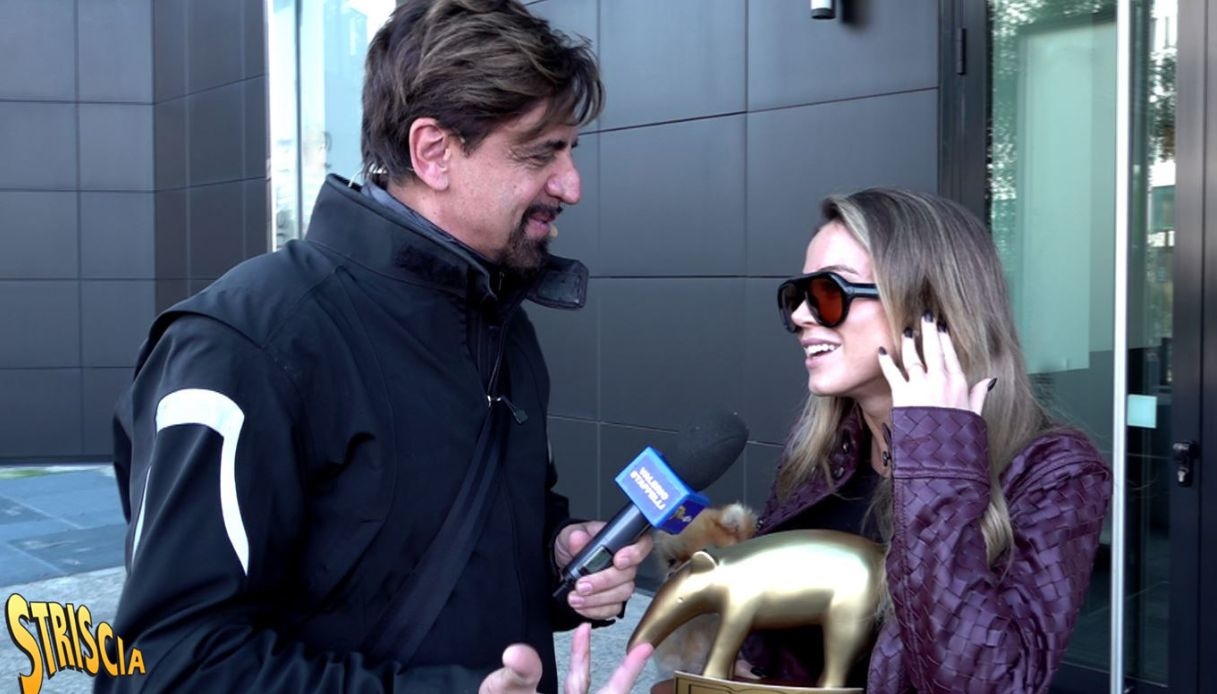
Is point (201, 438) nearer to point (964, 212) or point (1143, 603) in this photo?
point (964, 212)

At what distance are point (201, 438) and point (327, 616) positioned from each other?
361mm

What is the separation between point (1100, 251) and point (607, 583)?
3.49 metres

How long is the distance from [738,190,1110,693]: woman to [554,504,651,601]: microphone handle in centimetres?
36

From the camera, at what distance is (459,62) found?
190cm

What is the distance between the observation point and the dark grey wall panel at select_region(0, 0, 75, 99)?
11.3 m

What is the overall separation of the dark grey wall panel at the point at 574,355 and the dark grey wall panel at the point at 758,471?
1.21m

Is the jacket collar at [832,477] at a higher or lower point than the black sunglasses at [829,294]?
lower

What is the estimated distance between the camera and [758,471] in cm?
594

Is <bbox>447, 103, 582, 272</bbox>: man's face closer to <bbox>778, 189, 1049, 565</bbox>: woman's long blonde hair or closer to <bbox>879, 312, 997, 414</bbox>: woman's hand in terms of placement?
<bbox>778, 189, 1049, 565</bbox>: woman's long blonde hair

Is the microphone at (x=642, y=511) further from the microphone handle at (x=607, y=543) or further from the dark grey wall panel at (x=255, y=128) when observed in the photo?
the dark grey wall panel at (x=255, y=128)

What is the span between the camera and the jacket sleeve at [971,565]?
1660mm

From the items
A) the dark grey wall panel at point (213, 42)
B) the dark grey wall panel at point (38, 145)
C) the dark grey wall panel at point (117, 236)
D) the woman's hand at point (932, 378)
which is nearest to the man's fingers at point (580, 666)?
the woman's hand at point (932, 378)

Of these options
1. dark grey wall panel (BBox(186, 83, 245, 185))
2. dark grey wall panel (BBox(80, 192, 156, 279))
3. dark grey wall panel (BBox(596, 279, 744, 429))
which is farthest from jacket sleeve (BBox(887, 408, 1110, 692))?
dark grey wall panel (BBox(80, 192, 156, 279))

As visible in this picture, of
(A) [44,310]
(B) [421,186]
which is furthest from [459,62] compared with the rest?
(A) [44,310]
